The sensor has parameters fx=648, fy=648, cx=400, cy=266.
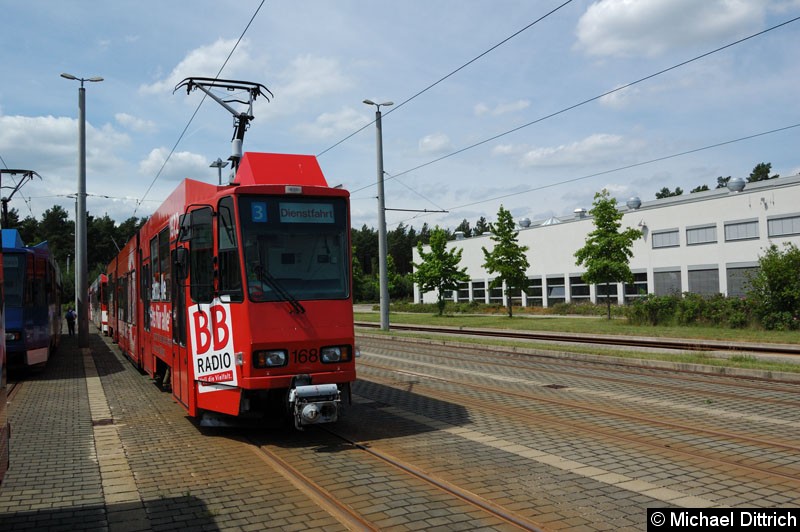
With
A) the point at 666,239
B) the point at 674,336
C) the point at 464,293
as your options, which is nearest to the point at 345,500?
the point at 674,336

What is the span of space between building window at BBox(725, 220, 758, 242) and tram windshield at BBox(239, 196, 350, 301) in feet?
125

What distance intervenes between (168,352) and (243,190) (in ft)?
12.1

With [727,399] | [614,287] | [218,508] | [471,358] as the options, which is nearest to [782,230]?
[614,287]

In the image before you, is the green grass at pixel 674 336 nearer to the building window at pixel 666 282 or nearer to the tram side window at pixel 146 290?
the tram side window at pixel 146 290

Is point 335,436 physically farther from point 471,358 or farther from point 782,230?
point 782,230

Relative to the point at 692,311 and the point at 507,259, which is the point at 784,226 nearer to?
the point at 692,311

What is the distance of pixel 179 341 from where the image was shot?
30.2 ft

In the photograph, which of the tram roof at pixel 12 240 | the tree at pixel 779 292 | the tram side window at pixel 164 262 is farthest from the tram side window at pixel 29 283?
the tree at pixel 779 292

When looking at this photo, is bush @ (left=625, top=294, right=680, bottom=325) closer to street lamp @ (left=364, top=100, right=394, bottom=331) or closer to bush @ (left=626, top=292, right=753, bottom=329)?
bush @ (left=626, top=292, right=753, bottom=329)

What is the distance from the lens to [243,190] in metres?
7.72

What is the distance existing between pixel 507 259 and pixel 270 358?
33.1m

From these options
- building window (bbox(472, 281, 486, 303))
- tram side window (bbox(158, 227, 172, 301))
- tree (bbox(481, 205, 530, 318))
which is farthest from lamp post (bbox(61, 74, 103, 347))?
building window (bbox(472, 281, 486, 303))

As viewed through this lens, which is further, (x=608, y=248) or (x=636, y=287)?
(x=636, y=287)

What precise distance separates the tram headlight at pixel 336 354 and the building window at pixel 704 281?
38267mm
